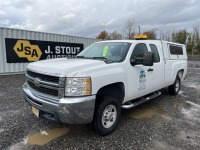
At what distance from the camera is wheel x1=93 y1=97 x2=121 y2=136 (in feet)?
11.1

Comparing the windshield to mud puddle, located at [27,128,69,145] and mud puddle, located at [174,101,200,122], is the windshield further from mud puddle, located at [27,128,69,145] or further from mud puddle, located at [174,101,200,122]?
mud puddle, located at [174,101,200,122]

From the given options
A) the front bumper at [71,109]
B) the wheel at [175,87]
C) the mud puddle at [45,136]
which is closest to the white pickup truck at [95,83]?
the front bumper at [71,109]

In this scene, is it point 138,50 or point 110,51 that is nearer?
point 110,51

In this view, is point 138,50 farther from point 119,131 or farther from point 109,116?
point 119,131

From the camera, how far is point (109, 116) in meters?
3.69

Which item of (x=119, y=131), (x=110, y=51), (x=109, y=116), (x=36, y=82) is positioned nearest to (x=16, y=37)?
(x=110, y=51)

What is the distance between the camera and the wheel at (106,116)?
3391 millimetres

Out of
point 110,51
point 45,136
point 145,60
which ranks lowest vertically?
point 45,136

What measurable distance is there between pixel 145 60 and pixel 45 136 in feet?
8.23

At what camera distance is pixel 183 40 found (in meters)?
41.2

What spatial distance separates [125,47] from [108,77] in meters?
1.19

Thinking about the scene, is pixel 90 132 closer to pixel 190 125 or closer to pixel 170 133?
pixel 170 133

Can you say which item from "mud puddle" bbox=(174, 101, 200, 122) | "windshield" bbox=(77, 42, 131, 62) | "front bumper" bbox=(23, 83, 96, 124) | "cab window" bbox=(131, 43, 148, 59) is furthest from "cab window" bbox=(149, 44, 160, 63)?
"front bumper" bbox=(23, 83, 96, 124)

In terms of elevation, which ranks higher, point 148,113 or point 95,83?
point 95,83
